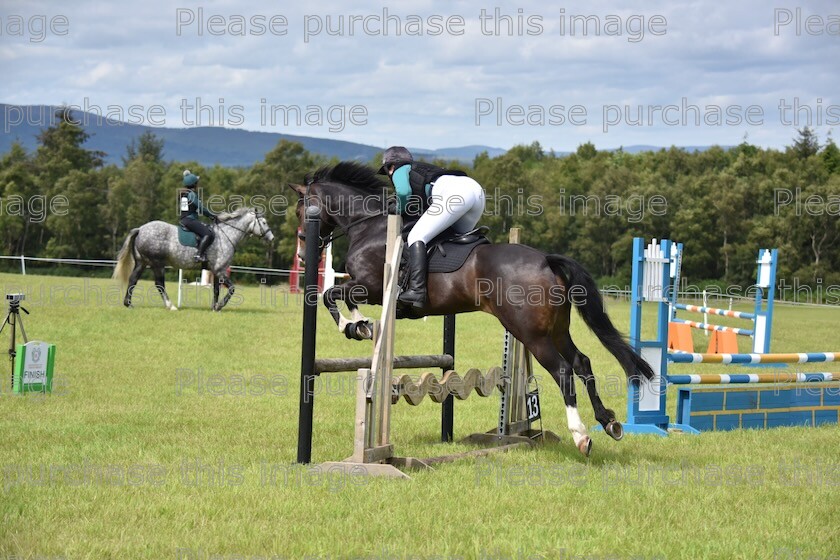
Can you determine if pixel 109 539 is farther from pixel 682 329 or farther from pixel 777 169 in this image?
pixel 777 169

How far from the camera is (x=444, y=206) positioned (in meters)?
6.46

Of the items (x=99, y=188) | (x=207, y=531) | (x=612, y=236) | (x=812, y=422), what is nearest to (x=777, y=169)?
→ (x=612, y=236)

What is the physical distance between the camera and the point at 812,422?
872 cm

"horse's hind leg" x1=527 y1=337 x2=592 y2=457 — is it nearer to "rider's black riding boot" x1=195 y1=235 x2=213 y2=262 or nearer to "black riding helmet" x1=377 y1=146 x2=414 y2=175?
"black riding helmet" x1=377 y1=146 x2=414 y2=175

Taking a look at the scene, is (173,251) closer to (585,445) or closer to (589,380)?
(589,380)

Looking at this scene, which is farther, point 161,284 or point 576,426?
point 161,284

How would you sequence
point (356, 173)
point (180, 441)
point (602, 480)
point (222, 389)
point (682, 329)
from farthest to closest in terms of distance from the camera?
point (682, 329) < point (222, 389) < point (356, 173) < point (180, 441) < point (602, 480)

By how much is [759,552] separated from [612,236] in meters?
41.5

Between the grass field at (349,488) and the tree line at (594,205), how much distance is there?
2861 cm

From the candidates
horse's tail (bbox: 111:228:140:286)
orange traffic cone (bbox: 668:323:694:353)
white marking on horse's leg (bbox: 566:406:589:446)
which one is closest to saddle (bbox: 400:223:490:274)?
white marking on horse's leg (bbox: 566:406:589:446)

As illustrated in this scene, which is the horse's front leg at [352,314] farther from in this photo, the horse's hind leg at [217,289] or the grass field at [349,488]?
the horse's hind leg at [217,289]

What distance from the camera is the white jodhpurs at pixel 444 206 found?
21.1ft

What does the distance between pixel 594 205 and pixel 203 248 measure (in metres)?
29.8

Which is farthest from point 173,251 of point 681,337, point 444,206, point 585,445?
point 585,445
